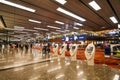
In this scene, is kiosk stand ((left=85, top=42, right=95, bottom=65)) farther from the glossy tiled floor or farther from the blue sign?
the blue sign

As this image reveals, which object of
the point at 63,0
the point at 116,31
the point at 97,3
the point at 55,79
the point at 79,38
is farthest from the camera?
the point at 79,38

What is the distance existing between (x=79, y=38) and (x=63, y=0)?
48.2 ft

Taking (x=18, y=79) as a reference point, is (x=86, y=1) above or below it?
above

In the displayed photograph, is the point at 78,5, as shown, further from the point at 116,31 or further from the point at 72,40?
the point at 72,40

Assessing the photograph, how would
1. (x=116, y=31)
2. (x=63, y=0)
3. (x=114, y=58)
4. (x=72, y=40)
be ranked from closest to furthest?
(x=63, y=0) → (x=114, y=58) → (x=116, y=31) → (x=72, y=40)

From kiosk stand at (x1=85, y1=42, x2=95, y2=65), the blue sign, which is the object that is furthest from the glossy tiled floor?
the blue sign

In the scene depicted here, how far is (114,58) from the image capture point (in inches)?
357

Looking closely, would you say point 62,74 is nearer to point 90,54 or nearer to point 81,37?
point 90,54

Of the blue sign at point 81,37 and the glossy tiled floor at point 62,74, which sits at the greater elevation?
the blue sign at point 81,37

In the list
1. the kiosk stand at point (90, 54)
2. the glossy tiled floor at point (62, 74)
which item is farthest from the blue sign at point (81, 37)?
the glossy tiled floor at point (62, 74)

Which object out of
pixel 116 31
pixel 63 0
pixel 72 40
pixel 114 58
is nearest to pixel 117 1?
pixel 63 0

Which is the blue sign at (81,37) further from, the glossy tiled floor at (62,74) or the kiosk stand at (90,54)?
the glossy tiled floor at (62,74)

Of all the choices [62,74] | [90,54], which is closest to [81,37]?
[90,54]

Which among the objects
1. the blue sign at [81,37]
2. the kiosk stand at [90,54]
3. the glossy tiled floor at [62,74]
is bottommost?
the glossy tiled floor at [62,74]
